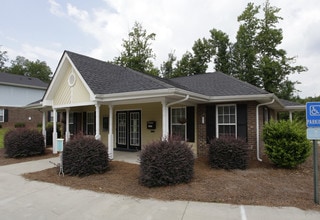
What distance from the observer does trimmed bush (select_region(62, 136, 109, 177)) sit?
23.5ft

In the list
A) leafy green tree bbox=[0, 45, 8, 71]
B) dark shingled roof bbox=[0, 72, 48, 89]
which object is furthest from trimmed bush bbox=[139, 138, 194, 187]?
leafy green tree bbox=[0, 45, 8, 71]

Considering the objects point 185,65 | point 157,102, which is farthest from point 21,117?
point 157,102

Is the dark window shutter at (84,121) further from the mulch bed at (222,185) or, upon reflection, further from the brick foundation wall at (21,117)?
the brick foundation wall at (21,117)

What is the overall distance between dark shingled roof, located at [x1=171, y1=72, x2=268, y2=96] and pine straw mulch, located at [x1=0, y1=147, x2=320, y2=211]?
9.71 ft

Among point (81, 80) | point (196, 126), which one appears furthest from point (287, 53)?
point (81, 80)

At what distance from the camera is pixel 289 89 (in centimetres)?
2398

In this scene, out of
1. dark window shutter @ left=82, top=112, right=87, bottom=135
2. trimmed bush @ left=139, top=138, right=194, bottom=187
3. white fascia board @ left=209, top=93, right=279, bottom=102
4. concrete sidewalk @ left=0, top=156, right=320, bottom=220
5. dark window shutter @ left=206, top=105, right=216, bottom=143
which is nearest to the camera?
concrete sidewalk @ left=0, top=156, right=320, bottom=220

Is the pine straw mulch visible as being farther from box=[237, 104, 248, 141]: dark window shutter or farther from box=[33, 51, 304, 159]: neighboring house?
box=[33, 51, 304, 159]: neighboring house

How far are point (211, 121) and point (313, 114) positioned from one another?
4.85 metres

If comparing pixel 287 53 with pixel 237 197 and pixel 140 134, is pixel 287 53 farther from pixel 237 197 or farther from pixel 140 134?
pixel 237 197

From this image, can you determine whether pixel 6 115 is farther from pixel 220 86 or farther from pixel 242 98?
pixel 242 98

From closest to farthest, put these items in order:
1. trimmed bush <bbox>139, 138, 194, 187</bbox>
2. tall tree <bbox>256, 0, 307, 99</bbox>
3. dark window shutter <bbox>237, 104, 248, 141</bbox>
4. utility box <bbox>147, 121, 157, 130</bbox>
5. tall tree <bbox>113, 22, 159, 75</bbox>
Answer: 1. trimmed bush <bbox>139, 138, 194, 187</bbox>
2. dark window shutter <bbox>237, 104, 248, 141</bbox>
3. utility box <bbox>147, 121, 157, 130</bbox>
4. tall tree <bbox>256, 0, 307, 99</bbox>
5. tall tree <bbox>113, 22, 159, 75</bbox>

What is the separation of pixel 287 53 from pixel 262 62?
2.69 m

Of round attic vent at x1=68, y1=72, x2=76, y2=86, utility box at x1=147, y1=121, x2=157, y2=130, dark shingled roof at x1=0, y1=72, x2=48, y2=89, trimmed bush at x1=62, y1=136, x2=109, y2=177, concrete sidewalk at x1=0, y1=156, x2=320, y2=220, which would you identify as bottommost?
concrete sidewalk at x1=0, y1=156, x2=320, y2=220
